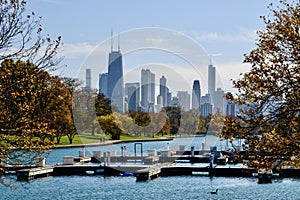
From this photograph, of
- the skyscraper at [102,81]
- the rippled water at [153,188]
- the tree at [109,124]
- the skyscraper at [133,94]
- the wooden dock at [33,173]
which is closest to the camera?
the rippled water at [153,188]

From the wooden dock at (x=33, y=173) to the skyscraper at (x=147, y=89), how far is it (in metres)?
12.5

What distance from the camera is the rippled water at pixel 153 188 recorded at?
23531 millimetres

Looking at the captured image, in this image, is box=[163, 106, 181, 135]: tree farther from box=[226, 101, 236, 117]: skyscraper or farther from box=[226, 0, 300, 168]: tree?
box=[226, 0, 300, 168]: tree

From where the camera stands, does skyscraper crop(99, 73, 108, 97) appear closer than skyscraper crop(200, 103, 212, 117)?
No

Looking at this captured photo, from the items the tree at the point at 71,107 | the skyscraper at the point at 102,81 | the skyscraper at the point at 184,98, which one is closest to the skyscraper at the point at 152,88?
the skyscraper at the point at 184,98

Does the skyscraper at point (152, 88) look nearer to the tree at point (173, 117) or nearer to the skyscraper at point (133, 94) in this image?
the skyscraper at point (133, 94)

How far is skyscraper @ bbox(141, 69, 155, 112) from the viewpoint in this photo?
1662 inches

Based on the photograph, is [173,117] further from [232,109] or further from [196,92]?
[232,109]

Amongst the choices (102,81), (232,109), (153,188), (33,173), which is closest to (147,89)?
(102,81)

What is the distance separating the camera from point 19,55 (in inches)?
472

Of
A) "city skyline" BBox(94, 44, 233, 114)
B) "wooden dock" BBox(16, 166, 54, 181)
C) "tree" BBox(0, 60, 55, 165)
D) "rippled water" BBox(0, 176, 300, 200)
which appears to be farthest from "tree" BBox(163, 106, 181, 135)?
"tree" BBox(0, 60, 55, 165)

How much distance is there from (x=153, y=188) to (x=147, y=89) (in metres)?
20.1

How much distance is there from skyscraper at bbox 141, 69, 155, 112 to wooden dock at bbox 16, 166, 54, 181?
1247 centimetres

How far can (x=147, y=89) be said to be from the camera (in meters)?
45.3
